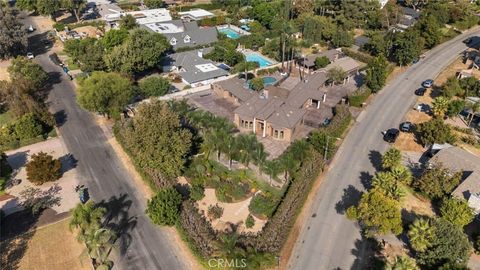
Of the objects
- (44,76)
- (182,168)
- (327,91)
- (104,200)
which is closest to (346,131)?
(327,91)

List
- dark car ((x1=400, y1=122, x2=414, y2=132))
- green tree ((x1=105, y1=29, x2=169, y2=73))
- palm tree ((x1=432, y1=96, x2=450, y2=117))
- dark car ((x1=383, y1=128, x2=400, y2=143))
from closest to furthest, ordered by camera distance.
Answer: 1. dark car ((x1=383, y1=128, x2=400, y2=143))
2. dark car ((x1=400, y1=122, x2=414, y2=132))
3. palm tree ((x1=432, y1=96, x2=450, y2=117))
4. green tree ((x1=105, y1=29, x2=169, y2=73))

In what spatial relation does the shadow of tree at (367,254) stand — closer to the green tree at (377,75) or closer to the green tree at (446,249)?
the green tree at (446,249)

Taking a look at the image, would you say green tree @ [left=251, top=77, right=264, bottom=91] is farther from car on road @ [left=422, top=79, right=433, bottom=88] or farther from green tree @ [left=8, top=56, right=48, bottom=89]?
green tree @ [left=8, top=56, right=48, bottom=89]

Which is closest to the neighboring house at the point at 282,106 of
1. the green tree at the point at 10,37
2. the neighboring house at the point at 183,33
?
the neighboring house at the point at 183,33

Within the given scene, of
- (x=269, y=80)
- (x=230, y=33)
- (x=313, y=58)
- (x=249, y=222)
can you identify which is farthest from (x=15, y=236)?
(x=230, y=33)

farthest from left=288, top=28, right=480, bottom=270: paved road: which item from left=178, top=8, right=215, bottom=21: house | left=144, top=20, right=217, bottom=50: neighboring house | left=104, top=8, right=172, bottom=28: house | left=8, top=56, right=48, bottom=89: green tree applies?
left=104, top=8, right=172, bottom=28: house

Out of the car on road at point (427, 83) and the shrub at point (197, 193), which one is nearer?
the shrub at point (197, 193)
